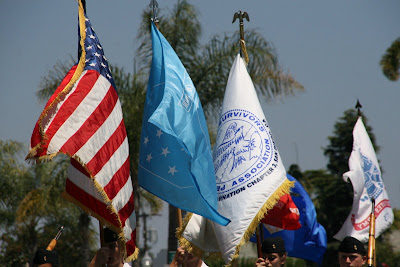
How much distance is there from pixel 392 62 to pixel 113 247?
19.5 metres

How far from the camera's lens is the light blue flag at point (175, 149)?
761cm

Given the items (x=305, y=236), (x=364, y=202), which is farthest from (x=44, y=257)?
(x=364, y=202)

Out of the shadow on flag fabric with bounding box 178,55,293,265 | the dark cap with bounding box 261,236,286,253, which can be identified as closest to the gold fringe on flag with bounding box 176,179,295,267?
the shadow on flag fabric with bounding box 178,55,293,265

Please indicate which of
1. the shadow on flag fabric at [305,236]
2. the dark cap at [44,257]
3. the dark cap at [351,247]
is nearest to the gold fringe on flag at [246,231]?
the dark cap at [351,247]

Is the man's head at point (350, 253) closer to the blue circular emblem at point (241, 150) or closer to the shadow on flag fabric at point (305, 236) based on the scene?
the blue circular emblem at point (241, 150)

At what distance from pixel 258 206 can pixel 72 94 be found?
2.46 metres

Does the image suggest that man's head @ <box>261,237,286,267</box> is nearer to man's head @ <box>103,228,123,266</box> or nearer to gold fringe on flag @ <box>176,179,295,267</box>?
gold fringe on flag @ <box>176,179,295,267</box>

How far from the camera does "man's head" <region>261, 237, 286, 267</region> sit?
306 inches

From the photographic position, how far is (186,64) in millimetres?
17078

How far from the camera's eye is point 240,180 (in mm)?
8773

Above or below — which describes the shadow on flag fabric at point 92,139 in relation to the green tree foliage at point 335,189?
below

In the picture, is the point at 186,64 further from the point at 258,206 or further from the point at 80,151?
the point at 80,151

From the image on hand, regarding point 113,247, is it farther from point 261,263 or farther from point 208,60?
point 208,60

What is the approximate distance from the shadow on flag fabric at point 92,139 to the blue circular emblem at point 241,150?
1.37 metres
